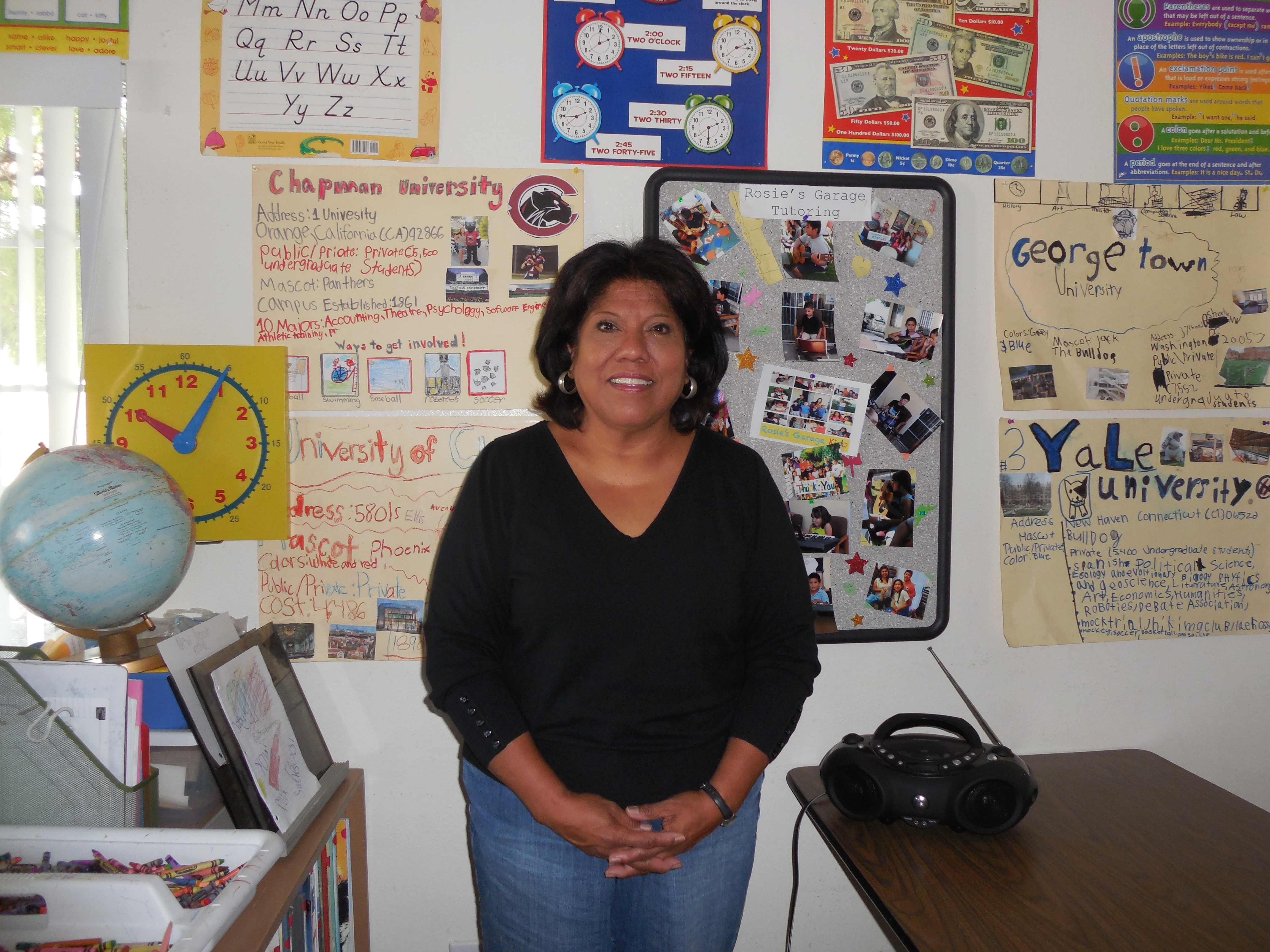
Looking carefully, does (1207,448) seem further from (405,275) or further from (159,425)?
(159,425)

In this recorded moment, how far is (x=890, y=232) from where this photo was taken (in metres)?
1.57

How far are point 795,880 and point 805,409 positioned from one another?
3.02 feet

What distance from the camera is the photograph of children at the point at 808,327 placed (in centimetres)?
156

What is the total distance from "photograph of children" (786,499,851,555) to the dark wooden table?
44 cm

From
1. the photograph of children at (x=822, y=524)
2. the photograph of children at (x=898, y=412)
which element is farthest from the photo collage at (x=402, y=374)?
the photograph of children at (x=898, y=412)

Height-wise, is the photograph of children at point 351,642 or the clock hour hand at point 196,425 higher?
the clock hour hand at point 196,425

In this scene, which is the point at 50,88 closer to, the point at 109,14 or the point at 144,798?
the point at 109,14

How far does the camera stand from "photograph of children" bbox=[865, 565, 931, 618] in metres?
1.60

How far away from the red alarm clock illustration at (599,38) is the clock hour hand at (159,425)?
Result: 102cm

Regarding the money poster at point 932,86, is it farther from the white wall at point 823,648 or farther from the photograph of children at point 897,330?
the photograph of children at point 897,330

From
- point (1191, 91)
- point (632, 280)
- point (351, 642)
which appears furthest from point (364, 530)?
point (1191, 91)

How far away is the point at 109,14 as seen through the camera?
1.44 m

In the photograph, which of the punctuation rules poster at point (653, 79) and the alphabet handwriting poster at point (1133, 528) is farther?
the alphabet handwriting poster at point (1133, 528)

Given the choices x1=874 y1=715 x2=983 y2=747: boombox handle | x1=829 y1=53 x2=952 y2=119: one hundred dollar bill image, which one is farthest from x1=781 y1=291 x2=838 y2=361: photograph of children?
x1=874 y1=715 x2=983 y2=747: boombox handle
